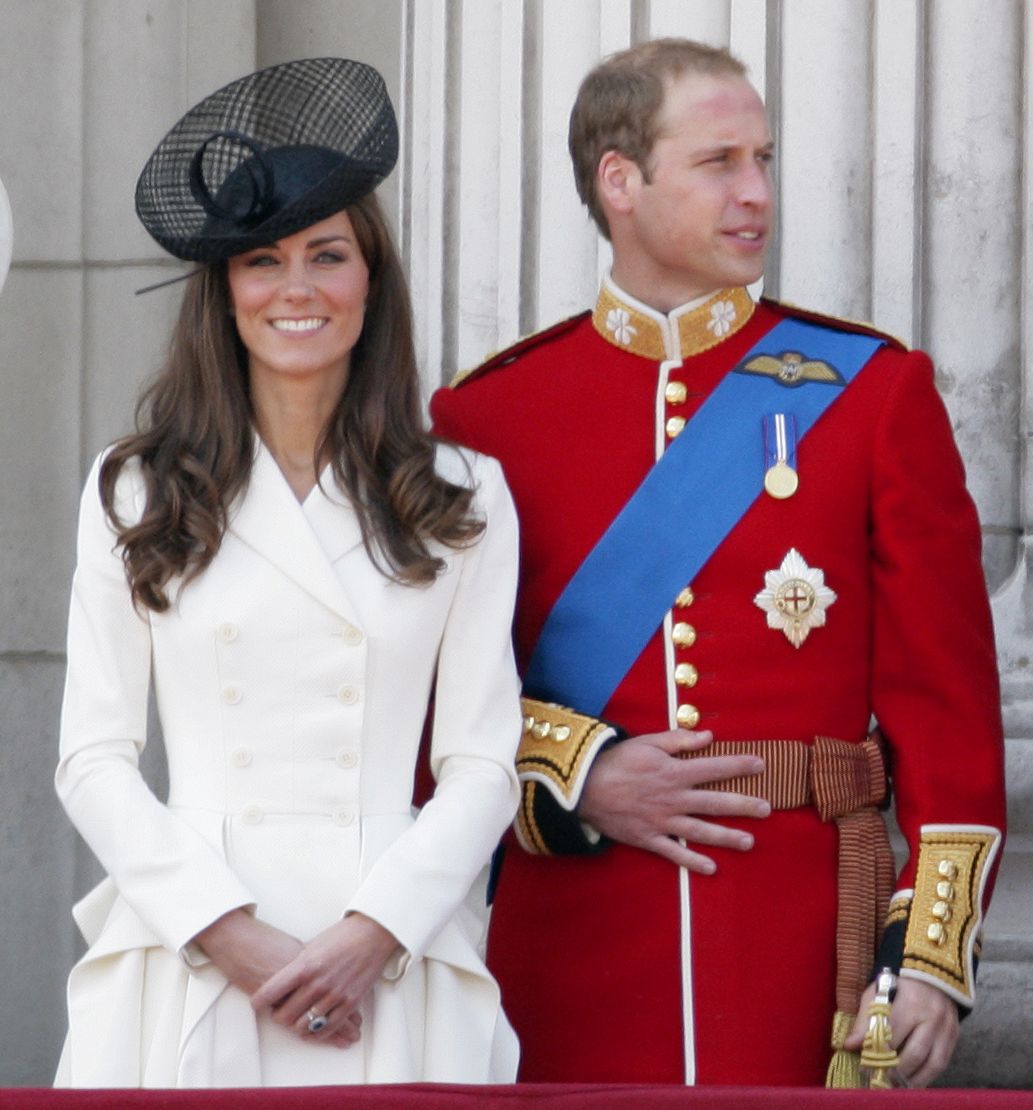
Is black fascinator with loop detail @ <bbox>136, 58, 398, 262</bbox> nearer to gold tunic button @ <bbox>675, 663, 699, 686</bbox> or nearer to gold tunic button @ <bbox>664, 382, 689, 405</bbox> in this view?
gold tunic button @ <bbox>664, 382, 689, 405</bbox>

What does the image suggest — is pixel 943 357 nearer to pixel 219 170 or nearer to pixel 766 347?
pixel 766 347

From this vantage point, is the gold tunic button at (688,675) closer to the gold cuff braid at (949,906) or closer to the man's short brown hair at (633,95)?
the gold cuff braid at (949,906)

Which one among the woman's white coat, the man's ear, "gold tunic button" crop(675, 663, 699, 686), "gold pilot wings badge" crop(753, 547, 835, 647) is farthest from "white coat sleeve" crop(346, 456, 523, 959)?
the man's ear

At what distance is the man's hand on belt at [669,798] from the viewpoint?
3086mm

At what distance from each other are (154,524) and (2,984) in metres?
2.10

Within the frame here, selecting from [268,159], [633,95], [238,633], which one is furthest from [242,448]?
[633,95]

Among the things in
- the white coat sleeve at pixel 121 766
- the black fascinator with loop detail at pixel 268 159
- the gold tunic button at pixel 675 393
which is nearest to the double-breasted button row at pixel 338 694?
the white coat sleeve at pixel 121 766

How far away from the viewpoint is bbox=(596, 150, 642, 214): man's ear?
132 inches

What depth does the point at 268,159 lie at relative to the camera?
309 cm

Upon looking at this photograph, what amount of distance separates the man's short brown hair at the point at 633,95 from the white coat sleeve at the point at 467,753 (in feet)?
1.74

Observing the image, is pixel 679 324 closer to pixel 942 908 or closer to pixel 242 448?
pixel 242 448

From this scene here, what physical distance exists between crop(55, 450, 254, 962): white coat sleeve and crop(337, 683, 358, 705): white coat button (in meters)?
0.23

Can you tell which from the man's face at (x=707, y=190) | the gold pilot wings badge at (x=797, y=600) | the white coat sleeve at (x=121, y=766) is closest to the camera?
the white coat sleeve at (x=121, y=766)

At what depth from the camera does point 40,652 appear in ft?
15.7
